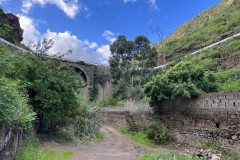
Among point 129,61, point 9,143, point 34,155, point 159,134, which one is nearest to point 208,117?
point 159,134

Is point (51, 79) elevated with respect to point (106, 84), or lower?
lower

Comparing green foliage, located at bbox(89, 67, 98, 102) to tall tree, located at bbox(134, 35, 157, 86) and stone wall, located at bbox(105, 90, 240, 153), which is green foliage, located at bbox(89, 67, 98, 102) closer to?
tall tree, located at bbox(134, 35, 157, 86)

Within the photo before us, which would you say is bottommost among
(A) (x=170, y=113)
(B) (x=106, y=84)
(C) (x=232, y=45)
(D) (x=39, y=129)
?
(D) (x=39, y=129)

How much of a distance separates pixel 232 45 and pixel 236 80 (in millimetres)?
7703

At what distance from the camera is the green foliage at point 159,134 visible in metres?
9.95

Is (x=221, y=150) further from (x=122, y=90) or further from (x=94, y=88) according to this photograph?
(x=94, y=88)

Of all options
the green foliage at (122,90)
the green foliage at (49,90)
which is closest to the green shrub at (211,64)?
the green foliage at (122,90)

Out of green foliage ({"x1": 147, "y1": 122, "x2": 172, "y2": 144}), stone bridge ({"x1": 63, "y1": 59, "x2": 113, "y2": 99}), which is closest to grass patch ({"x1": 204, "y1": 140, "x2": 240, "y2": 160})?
green foliage ({"x1": 147, "y1": 122, "x2": 172, "y2": 144})

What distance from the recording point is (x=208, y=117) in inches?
319

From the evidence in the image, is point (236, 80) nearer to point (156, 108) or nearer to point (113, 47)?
point (156, 108)

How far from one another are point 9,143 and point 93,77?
2648cm

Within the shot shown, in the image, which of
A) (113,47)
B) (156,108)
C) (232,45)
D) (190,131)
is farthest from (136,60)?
(190,131)

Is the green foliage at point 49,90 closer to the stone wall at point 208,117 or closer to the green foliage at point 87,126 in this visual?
the green foliage at point 87,126

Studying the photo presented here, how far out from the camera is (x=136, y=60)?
23.8m
